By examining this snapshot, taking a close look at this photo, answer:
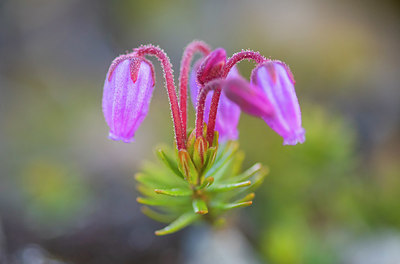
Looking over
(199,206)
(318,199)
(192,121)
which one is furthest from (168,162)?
(192,121)

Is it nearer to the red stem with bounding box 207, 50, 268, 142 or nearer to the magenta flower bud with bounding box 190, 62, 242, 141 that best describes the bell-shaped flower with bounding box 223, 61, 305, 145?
the red stem with bounding box 207, 50, 268, 142

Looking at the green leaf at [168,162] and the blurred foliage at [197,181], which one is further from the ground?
the green leaf at [168,162]

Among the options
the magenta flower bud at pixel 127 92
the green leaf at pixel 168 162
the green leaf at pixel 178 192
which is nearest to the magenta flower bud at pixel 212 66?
the magenta flower bud at pixel 127 92

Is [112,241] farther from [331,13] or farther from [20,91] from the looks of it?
[331,13]

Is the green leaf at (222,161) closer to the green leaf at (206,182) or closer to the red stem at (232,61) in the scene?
the green leaf at (206,182)

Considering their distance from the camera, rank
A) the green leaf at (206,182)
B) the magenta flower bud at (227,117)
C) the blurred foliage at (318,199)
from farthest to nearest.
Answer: the blurred foliage at (318,199) → the magenta flower bud at (227,117) → the green leaf at (206,182)

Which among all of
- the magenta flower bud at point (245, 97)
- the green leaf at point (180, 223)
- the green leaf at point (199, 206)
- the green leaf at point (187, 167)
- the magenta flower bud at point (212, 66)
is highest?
the magenta flower bud at point (212, 66)

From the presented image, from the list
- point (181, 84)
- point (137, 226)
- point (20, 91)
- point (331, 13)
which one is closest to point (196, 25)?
point (331, 13)
